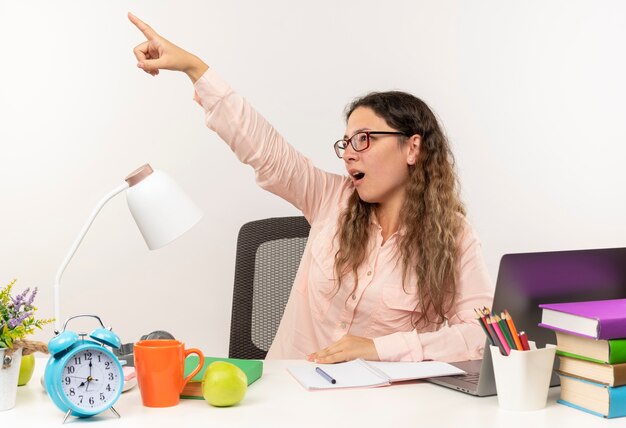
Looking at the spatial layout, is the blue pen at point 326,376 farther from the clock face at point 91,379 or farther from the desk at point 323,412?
the clock face at point 91,379

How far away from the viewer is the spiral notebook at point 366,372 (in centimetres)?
157

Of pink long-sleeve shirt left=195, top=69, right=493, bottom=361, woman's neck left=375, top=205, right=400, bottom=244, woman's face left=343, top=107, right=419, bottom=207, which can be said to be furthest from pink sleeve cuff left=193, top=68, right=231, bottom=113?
woman's neck left=375, top=205, right=400, bottom=244

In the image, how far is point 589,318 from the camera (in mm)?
1398

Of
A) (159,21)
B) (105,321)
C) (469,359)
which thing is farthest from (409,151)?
(105,321)

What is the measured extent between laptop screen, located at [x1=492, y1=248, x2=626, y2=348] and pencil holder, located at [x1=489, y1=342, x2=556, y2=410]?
3.5 inches

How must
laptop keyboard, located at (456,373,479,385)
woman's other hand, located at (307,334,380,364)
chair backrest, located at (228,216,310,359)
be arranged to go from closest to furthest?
laptop keyboard, located at (456,373,479,385), woman's other hand, located at (307,334,380,364), chair backrest, located at (228,216,310,359)

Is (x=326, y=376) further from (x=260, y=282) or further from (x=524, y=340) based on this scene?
(x=260, y=282)

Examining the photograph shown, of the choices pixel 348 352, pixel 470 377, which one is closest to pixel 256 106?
pixel 348 352

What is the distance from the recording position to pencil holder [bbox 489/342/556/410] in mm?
1412

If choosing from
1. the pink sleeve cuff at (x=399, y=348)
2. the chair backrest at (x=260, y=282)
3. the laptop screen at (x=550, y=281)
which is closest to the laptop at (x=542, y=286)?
the laptop screen at (x=550, y=281)

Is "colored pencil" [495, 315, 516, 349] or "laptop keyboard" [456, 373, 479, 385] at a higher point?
"colored pencil" [495, 315, 516, 349]

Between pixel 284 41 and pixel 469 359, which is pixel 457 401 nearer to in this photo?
pixel 469 359

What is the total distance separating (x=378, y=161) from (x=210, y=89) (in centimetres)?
56

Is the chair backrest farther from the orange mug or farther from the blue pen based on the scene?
the orange mug
